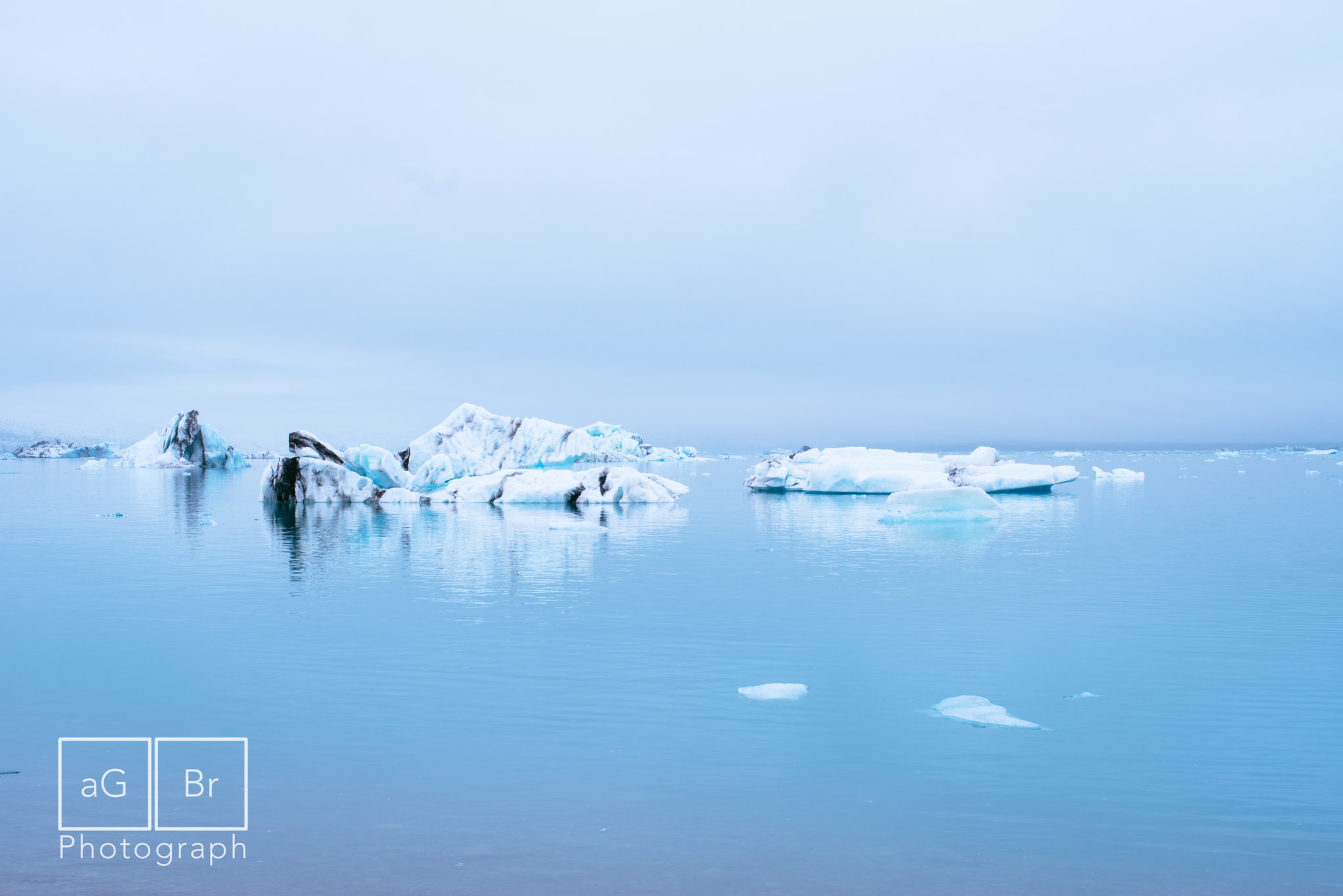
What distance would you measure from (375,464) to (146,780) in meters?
27.9

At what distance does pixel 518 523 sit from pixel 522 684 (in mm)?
17653

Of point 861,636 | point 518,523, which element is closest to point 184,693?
point 861,636

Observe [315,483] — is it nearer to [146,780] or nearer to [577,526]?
[577,526]

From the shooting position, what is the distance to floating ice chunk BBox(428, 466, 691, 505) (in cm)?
3219

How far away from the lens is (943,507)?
2516 centimetres

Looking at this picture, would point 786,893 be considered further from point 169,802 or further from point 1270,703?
point 1270,703

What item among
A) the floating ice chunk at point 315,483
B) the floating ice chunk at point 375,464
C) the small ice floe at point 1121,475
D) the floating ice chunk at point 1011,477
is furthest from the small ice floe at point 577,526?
the small ice floe at point 1121,475

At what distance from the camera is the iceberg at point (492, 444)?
38.0 metres

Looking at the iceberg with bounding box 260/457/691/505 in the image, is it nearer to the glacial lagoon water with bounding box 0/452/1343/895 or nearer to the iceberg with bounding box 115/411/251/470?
the glacial lagoon water with bounding box 0/452/1343/895

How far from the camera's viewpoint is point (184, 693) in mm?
7965

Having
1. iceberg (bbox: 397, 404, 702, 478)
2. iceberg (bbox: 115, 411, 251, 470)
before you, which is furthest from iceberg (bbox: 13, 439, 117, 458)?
iceberg (bbox: 397, 404, 702, 478)

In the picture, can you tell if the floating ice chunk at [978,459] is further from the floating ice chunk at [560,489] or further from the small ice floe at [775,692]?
the small ice floe at [775,692]

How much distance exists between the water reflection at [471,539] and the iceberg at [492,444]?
6067 mm

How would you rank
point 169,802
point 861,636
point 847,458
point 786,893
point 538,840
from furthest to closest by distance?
1. point 847,458
2. point 861,636
3. point 169,802
4. point 538,840
5. point 786,893
